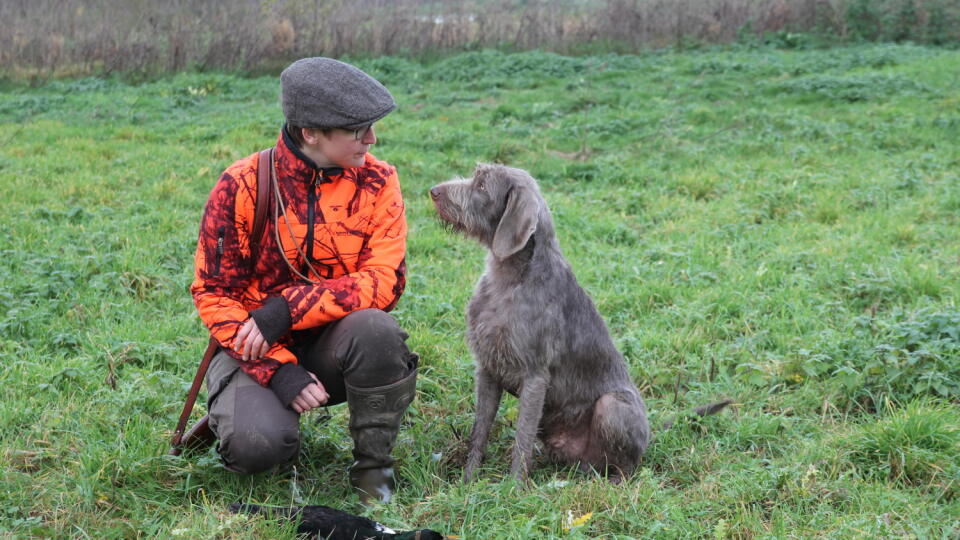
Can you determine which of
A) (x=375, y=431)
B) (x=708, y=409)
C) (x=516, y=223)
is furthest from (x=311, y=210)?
(x=708, y=409)

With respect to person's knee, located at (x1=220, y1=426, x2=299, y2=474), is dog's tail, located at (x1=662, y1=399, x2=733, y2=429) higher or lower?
lower

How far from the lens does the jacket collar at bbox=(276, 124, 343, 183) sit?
140 inches

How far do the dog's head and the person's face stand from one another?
20.3 inches

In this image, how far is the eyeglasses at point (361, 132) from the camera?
348 centimetres

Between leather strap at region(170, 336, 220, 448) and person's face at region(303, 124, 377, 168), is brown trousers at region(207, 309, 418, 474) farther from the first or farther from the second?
person's face at region(303, 124, 377, 168)

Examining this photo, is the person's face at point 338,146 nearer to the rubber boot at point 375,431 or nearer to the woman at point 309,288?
the woman at point 309,288

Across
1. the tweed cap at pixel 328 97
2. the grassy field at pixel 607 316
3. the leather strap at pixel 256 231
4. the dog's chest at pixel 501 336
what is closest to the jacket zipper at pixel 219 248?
the leather strap at pixel 256 231

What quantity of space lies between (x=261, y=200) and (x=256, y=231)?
0.14m

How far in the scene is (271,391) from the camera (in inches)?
137

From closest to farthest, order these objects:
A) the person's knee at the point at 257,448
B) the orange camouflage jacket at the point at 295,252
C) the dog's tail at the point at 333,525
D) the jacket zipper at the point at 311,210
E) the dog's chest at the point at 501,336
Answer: the dog's tail at the point at 333,525 < the person's knee at the point at 257,448 < the orange camouflage jacket at the point at 295,252 < the jacket zipper at the point at 311,210 < the dog's chest at the point at 501,336

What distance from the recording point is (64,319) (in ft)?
16.9

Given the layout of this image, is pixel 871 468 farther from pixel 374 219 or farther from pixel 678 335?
pixel 374 219

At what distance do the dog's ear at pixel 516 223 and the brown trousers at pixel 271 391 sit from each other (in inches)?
24.4

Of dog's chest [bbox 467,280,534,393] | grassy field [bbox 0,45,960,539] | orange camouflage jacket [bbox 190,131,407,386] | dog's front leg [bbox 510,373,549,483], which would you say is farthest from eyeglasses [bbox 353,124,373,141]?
grassy field [bbox 0,45,960,539]
